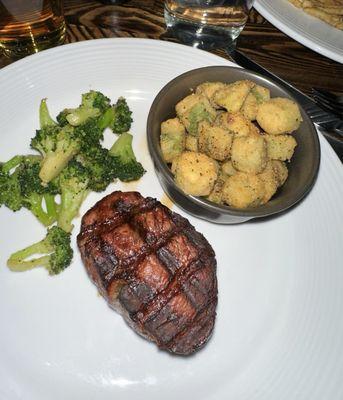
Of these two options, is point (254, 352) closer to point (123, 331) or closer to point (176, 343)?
point (176, 343)

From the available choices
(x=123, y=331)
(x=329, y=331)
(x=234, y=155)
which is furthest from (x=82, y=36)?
(x=329, y=331)

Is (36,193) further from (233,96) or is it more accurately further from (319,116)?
(319,116)

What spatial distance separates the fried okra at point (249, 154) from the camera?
233 centimetres

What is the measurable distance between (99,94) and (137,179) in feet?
2.06

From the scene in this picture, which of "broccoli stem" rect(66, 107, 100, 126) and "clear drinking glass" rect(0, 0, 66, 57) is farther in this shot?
"clear drinking glass" rect(0, 0, 66, 57)

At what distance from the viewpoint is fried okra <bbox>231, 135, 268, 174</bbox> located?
2.33m

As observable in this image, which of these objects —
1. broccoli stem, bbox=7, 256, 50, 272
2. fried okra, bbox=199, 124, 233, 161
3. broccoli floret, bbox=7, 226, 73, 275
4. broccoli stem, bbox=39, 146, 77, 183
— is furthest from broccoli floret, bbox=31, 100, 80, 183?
fried okra, bbox=199, 124, 233, 161

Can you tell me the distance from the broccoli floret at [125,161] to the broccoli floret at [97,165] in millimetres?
33

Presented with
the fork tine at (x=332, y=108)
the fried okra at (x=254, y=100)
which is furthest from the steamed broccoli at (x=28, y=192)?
the fork tine at (x=332, y=108)

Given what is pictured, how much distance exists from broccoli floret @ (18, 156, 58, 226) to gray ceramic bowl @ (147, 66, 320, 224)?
27.0 inches

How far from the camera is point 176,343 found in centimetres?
212

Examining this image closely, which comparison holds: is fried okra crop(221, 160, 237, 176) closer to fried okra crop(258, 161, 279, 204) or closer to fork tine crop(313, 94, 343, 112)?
fried okra crop(258, 161, 279, 204)

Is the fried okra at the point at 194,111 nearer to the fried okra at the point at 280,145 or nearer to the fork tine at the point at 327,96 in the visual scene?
the fried okra at the point at 280,145

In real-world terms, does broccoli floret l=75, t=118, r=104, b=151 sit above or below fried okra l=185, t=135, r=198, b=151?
above
